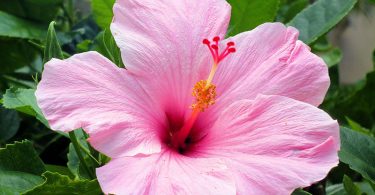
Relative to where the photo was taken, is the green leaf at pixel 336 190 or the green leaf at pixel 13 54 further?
the green leaf at pixel 13 54

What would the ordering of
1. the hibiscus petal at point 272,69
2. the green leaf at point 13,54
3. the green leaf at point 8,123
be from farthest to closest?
the green leaf at point 13,54
the green leaf at point 8,123
the hibiscus petal at point 272,69

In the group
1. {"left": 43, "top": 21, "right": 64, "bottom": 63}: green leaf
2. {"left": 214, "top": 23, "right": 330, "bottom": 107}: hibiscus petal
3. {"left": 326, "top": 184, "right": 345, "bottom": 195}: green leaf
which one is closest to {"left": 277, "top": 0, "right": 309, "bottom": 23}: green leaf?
{"left": 326, "top": 184, "right": 345, "bottom": 195}: green leaf

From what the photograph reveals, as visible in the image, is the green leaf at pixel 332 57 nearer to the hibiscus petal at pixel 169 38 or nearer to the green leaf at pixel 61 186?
the hibiscus petal at pixel 169 38

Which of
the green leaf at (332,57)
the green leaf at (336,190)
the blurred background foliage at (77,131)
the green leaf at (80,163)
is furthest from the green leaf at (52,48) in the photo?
the green leaf at (332,57)

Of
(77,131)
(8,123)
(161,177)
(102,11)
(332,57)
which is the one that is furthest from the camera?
(332,57)

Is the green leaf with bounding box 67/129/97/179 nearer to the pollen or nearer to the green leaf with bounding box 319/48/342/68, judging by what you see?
the pollen

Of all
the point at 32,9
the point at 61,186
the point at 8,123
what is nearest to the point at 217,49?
the point at 61,186

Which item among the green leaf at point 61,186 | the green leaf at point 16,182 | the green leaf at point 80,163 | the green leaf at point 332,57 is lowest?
the green leaf at point 332,57

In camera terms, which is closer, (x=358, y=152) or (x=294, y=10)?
(x=358, y=152)

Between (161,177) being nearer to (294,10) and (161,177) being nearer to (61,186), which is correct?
(61,186)
